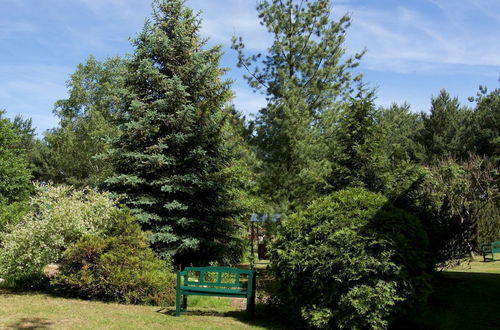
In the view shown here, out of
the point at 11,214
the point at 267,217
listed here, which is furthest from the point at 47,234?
the point at 11,214

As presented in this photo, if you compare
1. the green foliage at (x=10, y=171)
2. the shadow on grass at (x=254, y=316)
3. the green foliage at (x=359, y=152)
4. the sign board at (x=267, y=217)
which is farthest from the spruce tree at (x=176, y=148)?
the green foliage at (x=10, y=171)

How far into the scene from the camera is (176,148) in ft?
39.2

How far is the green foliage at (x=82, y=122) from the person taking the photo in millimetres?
28544

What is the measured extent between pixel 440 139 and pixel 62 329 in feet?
96.1

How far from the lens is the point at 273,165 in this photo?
10852 millimetres

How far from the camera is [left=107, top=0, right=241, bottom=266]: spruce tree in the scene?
11234mm

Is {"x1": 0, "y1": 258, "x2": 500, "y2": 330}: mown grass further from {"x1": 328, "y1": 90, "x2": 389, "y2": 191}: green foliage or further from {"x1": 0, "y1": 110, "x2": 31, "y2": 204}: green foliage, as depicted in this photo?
{"x1": 0, "y1": 110, "x2": 31, "y2": 204}: green foliage

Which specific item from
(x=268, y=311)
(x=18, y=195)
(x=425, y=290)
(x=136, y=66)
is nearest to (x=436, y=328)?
(x=425, y=290)

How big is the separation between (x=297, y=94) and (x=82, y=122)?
73.0 ft

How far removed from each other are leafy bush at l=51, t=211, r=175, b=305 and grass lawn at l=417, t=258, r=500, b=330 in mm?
4740

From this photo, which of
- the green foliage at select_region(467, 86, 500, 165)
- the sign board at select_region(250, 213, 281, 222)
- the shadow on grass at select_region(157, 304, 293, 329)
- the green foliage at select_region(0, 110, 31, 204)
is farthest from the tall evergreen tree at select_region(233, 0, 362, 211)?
the green foliage at select_region(467, 86, 500, 165)

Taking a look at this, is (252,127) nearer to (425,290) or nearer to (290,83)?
(290,83)

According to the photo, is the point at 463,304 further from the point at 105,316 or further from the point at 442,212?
the point at 105,316

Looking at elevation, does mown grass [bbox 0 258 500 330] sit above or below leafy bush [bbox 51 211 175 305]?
below
